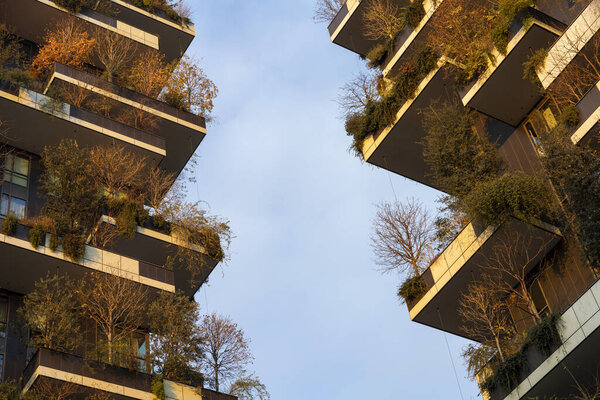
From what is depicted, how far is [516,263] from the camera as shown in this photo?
27250 millimetres

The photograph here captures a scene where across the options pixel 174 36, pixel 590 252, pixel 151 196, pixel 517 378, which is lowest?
pixel 517 378

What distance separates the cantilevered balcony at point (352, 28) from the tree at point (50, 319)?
1941cm

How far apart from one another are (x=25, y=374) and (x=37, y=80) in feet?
48.2

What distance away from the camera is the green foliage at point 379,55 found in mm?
36272

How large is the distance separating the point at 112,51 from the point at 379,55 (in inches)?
512

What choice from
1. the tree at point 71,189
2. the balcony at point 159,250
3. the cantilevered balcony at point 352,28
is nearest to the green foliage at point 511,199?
the balcony at point 159,250

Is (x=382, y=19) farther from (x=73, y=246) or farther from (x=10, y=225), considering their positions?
(x=10, y=225)

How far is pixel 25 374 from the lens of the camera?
26.5 meters

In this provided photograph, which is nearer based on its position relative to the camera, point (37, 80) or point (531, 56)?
Answer: point (531, 56)

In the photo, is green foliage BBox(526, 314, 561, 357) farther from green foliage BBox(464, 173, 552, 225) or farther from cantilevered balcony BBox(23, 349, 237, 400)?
cantilevered balcony BBox(23, 349, 237, 400)

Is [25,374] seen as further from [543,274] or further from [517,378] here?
[543,274]

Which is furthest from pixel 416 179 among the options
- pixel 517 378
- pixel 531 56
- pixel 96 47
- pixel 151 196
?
pixel 96 47

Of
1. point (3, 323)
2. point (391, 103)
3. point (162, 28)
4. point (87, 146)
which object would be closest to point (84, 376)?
point (3, 323)

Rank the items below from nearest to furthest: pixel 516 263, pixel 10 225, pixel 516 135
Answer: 1. pixel 516 263
2. pixel 10 225
3. pixel 516 135
